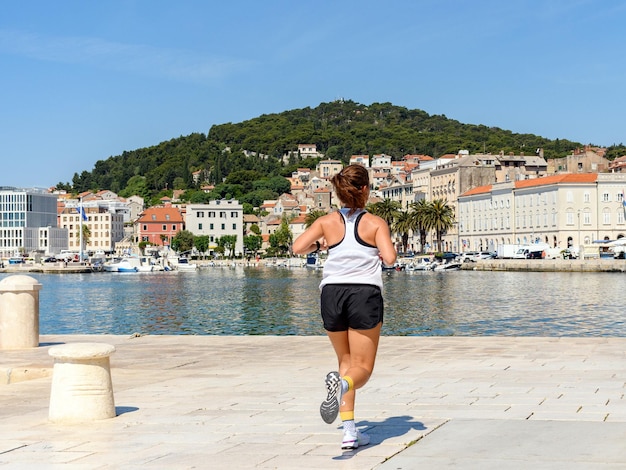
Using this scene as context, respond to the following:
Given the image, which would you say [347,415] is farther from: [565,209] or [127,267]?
[127,267]

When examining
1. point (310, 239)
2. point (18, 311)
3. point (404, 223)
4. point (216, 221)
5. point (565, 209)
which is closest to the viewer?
point (310, 239)

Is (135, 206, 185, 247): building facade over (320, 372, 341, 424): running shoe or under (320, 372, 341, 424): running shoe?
over

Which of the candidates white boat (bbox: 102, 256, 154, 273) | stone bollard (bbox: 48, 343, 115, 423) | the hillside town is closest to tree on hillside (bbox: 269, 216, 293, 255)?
the hillside town

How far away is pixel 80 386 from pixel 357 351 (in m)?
2.71

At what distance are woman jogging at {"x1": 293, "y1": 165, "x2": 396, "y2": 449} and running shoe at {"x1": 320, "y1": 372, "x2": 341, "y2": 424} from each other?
116 mm

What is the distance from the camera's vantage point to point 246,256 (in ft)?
539

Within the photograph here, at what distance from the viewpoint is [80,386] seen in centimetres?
821

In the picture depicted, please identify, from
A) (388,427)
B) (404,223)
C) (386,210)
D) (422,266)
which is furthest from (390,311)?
(386,210)

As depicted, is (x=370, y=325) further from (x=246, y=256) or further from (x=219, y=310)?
(x=246, y=256)

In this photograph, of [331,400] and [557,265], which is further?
[557,265]

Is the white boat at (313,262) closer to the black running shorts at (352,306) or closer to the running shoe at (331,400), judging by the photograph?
the black running shorts at (352,306)

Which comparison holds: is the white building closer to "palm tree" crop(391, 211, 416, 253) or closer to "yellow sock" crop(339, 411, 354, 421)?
"palm tree" crop(391, 211, 416, 253)

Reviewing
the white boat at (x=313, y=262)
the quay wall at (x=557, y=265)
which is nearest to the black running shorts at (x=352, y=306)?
the quay wall at (x=557, y=265)

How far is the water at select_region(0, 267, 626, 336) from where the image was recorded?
33188 millimetres
